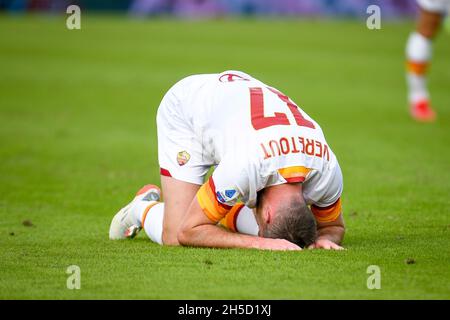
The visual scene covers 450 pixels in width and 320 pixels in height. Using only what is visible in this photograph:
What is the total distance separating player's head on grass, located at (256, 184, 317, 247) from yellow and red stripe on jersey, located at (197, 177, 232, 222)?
26 cm

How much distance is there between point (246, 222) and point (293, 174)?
1.08m

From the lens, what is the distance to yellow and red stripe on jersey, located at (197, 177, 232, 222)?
681 cm

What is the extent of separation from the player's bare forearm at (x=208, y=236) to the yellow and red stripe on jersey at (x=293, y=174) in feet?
1.50

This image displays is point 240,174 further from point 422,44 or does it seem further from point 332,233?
point 422,44

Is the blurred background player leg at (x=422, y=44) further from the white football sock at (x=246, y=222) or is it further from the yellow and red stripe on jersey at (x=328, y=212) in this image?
the yellow and red stripe on jersey at (x=328, y=212)

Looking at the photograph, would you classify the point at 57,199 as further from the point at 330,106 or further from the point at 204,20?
the point at 204,20

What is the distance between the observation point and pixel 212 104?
745cm

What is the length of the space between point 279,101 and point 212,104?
0.51 meters

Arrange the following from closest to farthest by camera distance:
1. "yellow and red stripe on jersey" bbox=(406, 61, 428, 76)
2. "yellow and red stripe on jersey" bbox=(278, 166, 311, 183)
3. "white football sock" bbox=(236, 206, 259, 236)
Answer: "yellow and red stripe on jersey" bbox=(278, 166, 311, 183), "white football sock" bbox=(236, 206, 259, 236), "yellow and red stripe on jersey" bbox=(406, 61, 428, 76)

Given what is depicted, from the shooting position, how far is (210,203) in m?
6.87

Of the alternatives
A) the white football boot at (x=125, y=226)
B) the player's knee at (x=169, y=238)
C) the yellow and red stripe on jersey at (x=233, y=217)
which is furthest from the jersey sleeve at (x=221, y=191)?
the white football boot at (x=125, y=226)

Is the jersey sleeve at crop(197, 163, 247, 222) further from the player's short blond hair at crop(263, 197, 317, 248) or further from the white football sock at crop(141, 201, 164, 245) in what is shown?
the white football sock at crop(141, 201, 164, 245)

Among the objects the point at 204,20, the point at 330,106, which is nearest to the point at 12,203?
the point at 330,106

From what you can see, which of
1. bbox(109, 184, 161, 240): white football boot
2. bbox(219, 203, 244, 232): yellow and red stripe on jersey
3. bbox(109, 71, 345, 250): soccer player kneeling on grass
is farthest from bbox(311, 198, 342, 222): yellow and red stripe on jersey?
bbox(109, 184, 161, 240): white football boot
